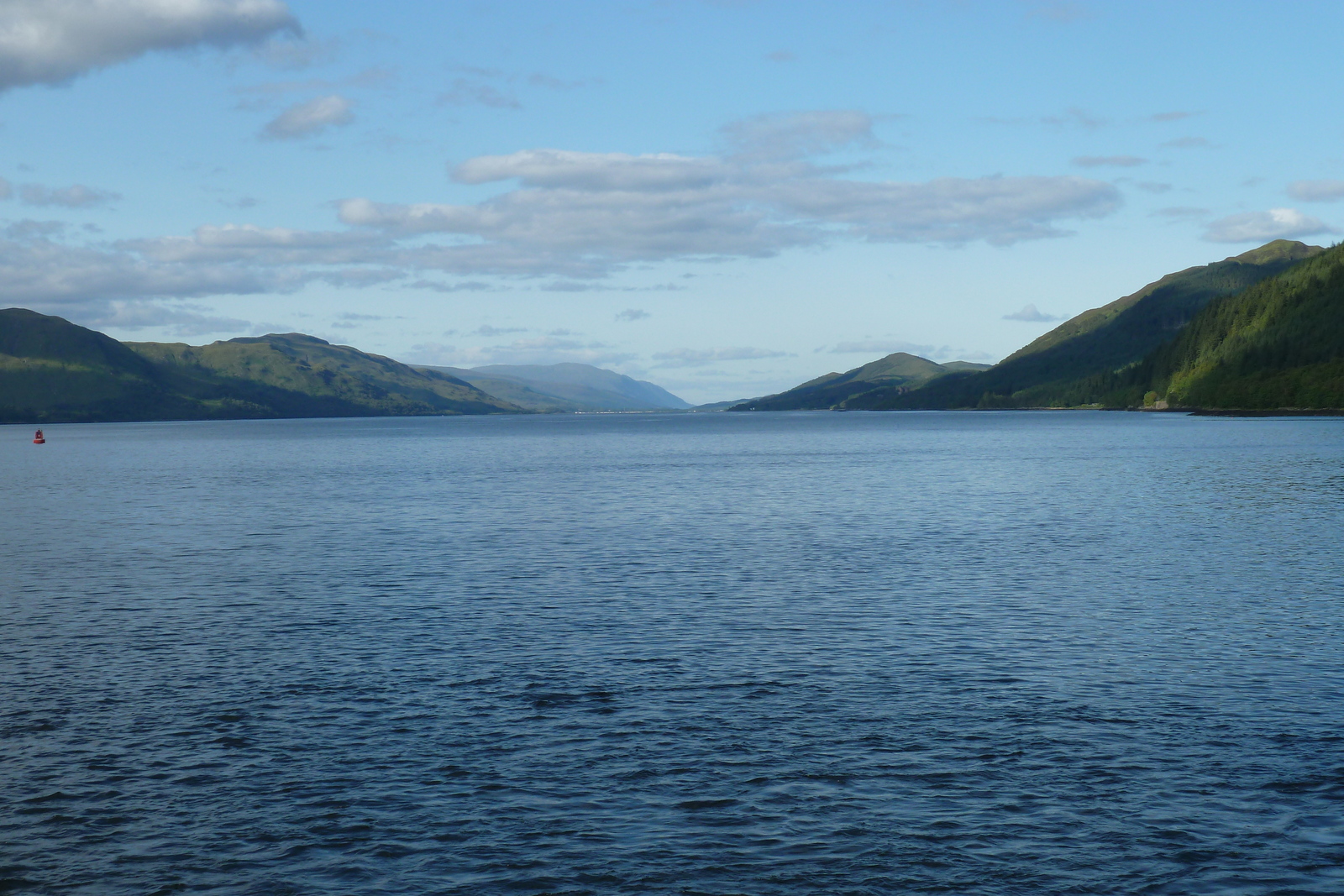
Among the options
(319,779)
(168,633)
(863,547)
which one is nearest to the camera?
(319,779)

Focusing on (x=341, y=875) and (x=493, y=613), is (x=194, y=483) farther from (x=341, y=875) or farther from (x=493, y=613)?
(x=341, y=875)

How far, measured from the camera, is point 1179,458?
464 ft

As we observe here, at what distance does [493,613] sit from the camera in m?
40.9

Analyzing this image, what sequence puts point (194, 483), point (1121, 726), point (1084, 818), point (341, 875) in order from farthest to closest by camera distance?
point (194, 483) < point (1121, 726) < point (1084, 818) < point (341, 875)

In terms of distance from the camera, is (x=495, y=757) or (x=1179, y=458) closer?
(x=495, y=757)

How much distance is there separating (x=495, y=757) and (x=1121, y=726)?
47.5 feet

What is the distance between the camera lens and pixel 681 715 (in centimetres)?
2661

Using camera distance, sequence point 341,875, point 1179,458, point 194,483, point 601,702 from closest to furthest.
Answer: point 341,875 → point 601,702 → point 194,483 → point 1179,458

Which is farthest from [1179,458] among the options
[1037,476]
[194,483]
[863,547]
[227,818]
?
[227,818]

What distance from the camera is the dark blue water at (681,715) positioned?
18.5 m

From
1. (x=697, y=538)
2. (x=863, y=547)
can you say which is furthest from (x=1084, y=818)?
(x=697, y=538)

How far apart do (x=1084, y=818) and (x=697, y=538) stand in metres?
45.5

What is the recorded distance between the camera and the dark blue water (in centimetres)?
1847

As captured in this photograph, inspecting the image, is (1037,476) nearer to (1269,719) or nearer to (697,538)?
(697,538)
